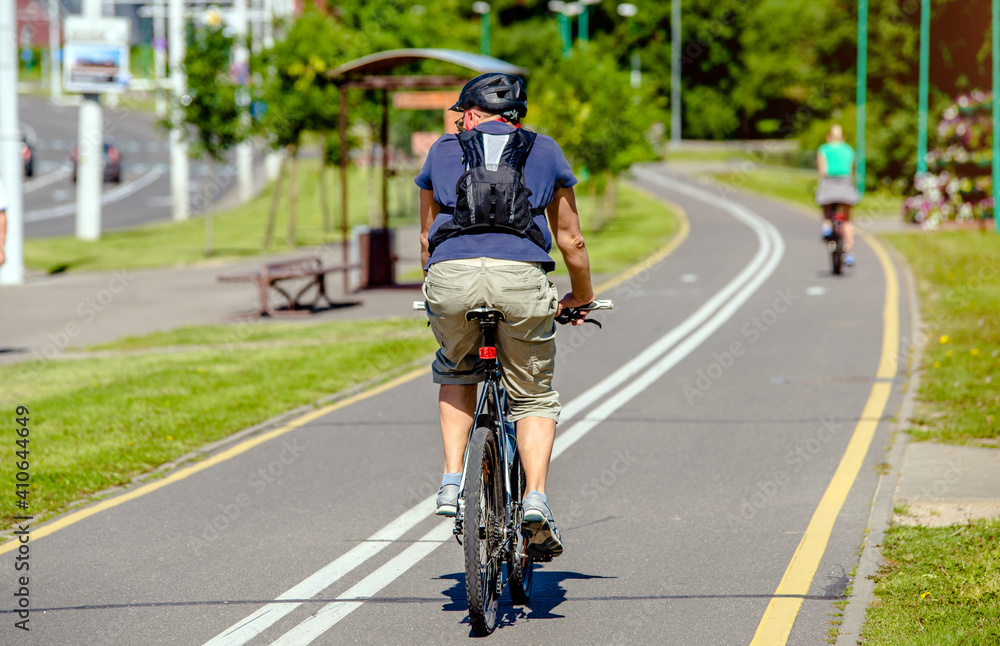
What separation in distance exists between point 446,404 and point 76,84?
25033 millimetres

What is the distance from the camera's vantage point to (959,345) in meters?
11.7

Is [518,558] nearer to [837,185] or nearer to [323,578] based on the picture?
[323,578]

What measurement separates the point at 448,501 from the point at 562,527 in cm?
181

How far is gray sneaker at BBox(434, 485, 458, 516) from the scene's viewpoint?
461 cm

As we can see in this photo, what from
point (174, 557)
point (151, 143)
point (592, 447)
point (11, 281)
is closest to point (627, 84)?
point (11, 281)

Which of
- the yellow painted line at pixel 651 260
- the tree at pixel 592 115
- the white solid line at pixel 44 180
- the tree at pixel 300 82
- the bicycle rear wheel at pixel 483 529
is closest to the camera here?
the bicycle rear wheel at pixel 483 529

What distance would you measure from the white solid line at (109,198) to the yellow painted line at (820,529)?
105 ft

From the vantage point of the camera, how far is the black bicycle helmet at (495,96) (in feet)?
15.5

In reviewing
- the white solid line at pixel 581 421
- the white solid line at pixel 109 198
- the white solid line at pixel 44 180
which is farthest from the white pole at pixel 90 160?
the white solid line at pixel 44 180

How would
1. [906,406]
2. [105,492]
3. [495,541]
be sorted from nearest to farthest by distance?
[495,541], [105,492], [906,406]

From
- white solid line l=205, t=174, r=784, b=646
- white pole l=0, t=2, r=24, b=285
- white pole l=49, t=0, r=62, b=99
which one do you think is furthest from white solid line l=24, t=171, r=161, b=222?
white pole l=49, t=0, r=62, b=99

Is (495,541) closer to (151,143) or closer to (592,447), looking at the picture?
(592,447)

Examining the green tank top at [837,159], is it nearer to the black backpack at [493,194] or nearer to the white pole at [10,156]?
the white pole at [10,156]

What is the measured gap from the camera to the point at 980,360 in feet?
35.3
